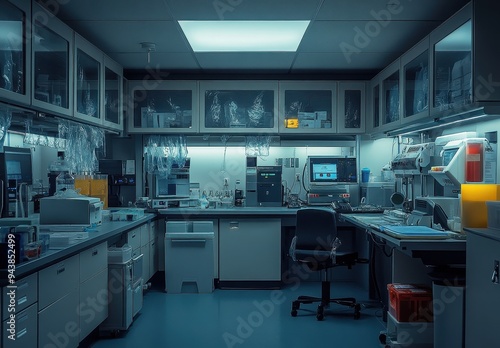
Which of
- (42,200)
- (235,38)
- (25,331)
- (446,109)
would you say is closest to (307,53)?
(235,38)

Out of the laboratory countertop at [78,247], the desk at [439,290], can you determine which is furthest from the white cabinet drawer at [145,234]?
the desk at [439,290]

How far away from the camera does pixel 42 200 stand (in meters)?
3.01

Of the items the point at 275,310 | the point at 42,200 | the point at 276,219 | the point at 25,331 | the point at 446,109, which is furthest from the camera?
the point at 276,219

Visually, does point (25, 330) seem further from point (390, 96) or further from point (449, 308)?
point (390, 96)

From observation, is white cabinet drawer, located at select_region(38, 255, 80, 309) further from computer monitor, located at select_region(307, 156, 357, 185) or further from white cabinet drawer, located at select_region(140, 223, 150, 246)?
computer monitor, located at select_region(307, 156, 357, 185)

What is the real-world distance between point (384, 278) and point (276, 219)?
3.96ft

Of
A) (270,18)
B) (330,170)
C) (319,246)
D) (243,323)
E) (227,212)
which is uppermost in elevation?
(270,18)

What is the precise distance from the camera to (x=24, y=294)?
6.55 feet

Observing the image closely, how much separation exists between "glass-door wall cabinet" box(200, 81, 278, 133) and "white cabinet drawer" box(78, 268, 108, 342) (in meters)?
2.09

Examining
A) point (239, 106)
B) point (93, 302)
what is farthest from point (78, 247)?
point (239, 106)

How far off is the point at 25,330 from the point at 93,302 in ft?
2.91

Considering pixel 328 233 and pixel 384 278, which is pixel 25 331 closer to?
pixel 328 233

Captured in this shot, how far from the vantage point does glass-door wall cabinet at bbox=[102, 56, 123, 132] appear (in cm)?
396

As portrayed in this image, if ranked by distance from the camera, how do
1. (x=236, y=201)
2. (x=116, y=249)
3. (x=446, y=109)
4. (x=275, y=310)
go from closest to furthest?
(x=446, y=109) < (x=116, y=249) < (x=275, y=310) < (x=236, y=201)
